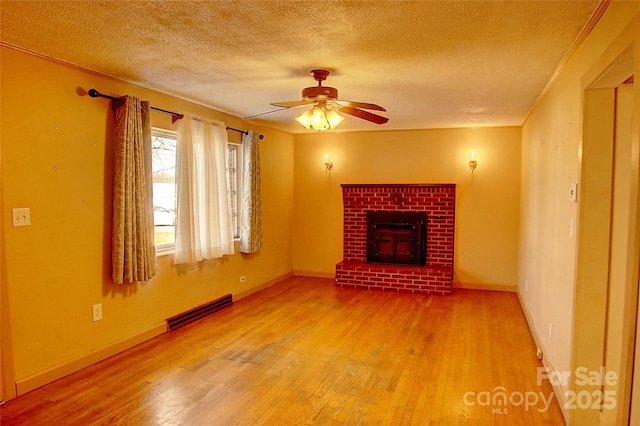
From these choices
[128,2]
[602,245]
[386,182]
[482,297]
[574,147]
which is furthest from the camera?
[386,182]

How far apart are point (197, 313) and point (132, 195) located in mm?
1624

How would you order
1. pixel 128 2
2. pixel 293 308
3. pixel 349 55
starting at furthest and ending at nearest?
pixel 293 308
pixel 349 55
pixel 128 2

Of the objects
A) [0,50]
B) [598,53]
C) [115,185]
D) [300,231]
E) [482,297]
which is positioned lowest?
[482,297]

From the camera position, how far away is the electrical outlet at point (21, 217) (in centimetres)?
274

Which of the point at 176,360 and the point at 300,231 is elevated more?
the point at 300,231

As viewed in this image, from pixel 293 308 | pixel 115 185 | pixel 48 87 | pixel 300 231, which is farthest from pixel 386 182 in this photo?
pixel 48 87

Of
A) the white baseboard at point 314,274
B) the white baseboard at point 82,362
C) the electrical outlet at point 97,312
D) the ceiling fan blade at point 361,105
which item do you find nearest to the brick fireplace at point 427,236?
the white baseboard at point 314,274

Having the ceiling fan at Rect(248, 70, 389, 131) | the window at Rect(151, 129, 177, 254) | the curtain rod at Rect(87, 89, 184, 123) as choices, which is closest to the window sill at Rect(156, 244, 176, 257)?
the window at Rect(151, 129, 177, 254)

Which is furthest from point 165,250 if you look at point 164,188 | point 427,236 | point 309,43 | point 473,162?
point 473,162

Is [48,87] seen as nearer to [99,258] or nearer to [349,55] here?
[99,258]

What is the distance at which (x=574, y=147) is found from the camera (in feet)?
8.20

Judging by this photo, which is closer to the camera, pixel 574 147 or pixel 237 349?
pixel 574 147

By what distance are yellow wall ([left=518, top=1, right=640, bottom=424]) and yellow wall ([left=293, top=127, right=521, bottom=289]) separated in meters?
2.46

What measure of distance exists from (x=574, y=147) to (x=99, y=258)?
11.9 ft
